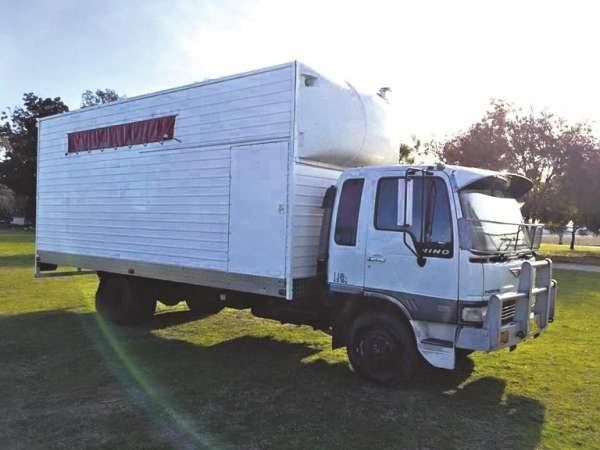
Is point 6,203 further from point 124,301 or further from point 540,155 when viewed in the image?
point 124,301

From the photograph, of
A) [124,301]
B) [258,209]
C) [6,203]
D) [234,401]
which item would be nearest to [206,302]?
[124,301]

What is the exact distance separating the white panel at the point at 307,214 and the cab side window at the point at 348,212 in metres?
0.39

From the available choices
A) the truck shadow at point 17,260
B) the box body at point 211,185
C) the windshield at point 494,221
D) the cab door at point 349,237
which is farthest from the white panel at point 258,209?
the truck shadow at point 17,260

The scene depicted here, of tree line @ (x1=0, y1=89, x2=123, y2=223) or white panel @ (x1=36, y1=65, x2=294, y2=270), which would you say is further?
tree line @ (x1=0, y1=89, x2=123, y2=223)

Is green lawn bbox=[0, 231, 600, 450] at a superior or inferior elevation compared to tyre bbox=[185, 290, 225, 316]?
inferior

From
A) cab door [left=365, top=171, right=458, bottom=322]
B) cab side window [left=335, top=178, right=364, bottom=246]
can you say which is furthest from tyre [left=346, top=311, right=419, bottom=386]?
cab side window [left=335, top=178, right=364, bottom=246]

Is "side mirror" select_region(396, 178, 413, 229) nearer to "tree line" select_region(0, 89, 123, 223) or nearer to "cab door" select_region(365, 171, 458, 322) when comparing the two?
"cab door" select_region(365, 171, 458, 322)

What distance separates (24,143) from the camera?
180 ft

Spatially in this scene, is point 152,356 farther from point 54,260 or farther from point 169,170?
point 54,260

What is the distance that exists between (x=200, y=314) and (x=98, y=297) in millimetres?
1855

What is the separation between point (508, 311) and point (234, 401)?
2994 millimetres

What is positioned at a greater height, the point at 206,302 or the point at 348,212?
the point at 348,212

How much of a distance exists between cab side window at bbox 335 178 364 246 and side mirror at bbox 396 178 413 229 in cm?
61

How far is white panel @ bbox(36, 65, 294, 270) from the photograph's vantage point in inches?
280
